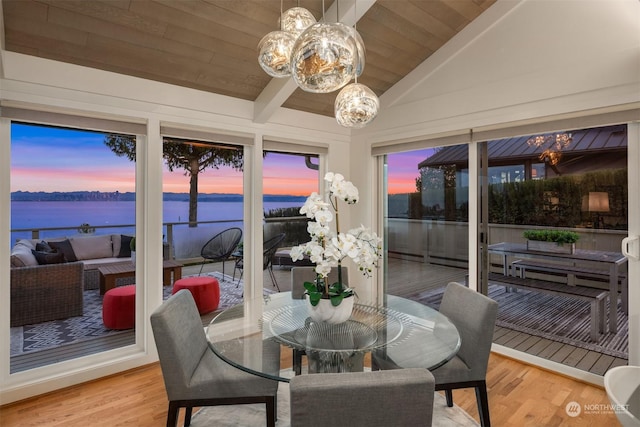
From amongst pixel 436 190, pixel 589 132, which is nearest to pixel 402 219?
pixel 436 190

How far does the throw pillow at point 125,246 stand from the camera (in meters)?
3.01

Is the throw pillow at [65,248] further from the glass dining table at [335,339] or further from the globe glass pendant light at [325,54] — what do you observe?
the globe glass pendant light at [325,54]

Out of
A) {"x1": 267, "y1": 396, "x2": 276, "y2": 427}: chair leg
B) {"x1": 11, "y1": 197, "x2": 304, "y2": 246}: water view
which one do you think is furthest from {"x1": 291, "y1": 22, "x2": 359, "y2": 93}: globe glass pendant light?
{"x1": 11, "y1": 197, "x2": 304, "y2": 246}: water view

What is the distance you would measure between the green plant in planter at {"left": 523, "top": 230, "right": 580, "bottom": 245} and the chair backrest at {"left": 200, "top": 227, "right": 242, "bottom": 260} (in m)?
2.66

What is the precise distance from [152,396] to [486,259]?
295 centimetres

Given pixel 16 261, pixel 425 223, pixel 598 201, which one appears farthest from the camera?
pixel 425 223

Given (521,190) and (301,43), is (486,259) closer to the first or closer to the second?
(521,190)

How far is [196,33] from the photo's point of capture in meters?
2.59

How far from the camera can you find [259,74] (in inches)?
125

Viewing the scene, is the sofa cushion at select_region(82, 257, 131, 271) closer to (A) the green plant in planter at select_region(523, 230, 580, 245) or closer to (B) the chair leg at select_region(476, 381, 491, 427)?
(B) the chair leg at select_region(476, 381, 491, 427)

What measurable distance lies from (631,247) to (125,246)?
3846mm

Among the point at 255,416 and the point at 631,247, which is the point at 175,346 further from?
the point at 631,247

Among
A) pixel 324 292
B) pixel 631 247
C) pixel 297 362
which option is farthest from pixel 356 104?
pixel 631 247

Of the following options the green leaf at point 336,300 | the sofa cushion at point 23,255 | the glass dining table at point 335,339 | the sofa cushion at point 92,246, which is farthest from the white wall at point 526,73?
the sofa cushion at point 23,255
